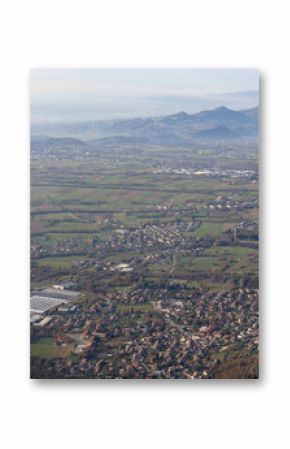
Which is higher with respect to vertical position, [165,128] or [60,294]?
[165,128]

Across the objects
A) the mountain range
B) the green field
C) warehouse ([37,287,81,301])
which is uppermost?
the mountain range

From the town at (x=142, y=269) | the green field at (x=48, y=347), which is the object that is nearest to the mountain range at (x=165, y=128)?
the town at (x=142, y=269)

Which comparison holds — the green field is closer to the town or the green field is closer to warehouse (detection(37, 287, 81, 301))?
the town

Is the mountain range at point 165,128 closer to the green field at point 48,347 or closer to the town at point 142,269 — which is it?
the town at point 142,269

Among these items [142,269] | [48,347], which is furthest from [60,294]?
[142,269]

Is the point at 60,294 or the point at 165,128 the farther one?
the point at 165,128

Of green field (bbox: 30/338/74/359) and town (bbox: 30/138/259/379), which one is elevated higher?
town (bbox: 30/138/259/379)

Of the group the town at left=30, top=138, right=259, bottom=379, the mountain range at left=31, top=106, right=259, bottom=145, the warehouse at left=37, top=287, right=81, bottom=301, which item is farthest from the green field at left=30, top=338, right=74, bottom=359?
the mountain range at left=31, top=106, right=259, bottom=145

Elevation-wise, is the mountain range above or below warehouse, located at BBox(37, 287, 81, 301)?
above

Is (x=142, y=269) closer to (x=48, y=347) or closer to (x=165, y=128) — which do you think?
(x=48, y=347)
